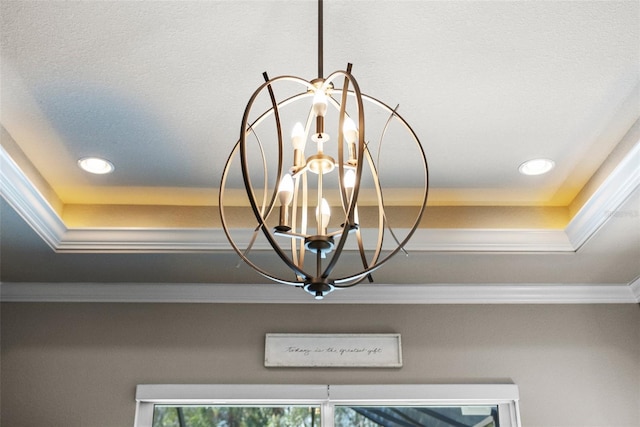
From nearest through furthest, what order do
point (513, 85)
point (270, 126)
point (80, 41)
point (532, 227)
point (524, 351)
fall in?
1. point (80, 41)
2. point (513, 85)
3. point (270, 126)
4. point (532, 227)
5. point (524, 351)

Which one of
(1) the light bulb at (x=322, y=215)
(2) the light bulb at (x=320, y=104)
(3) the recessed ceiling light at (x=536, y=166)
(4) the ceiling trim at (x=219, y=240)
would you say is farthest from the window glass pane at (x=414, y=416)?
(2) the light bulb at (x=320, y=104)

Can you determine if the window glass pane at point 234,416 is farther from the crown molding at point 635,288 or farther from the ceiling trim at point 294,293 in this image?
the crown molding at point 635,288

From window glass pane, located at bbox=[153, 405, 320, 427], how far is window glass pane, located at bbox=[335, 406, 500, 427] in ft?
0.53

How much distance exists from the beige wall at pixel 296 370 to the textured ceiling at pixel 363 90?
211mm

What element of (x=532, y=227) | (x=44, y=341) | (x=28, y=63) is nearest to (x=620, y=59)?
(x=532, y=227)

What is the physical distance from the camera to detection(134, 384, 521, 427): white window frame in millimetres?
3046

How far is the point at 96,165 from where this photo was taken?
2.65 m

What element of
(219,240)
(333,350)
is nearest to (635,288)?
(333,350)

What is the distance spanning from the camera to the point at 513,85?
7.13 feet

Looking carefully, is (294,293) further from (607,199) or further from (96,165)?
(607,199)

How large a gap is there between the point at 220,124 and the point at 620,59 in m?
1.39

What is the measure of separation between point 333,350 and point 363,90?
56.6 inches

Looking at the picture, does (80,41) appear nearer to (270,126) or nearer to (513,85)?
(270,126)

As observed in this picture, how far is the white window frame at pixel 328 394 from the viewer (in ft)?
9.99
